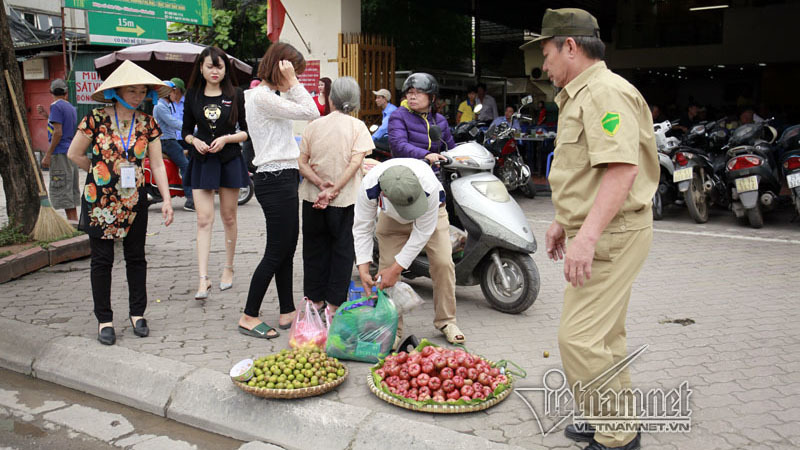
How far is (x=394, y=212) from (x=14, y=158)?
15.4 feet

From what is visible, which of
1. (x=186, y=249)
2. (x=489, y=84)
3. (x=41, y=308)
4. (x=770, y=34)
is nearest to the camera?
(x=41, y=308)

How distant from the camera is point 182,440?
3.54m

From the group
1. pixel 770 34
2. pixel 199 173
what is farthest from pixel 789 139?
pixel 770 34

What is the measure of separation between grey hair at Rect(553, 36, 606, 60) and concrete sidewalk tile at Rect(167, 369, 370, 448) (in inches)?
77.5

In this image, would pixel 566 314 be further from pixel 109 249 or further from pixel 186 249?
pixel 186 249

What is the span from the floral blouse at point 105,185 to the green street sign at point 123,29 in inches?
443

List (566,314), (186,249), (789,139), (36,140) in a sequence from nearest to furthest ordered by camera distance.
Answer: (566,314) → (186,249) → (789,139) → (36,140)

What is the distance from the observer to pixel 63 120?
331 inches

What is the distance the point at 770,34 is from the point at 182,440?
61.7 ft

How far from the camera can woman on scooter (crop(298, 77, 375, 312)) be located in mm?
4652

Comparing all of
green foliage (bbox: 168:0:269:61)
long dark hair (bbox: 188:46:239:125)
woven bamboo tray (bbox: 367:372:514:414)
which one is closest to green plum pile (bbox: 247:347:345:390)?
woven bamboo tray (bbox: 367:372:514:414)

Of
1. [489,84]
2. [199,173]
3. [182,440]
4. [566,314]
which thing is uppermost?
[489,84]

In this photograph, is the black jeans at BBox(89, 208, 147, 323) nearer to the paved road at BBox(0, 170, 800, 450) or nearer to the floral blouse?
the floral blouse

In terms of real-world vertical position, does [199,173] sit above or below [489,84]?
below
